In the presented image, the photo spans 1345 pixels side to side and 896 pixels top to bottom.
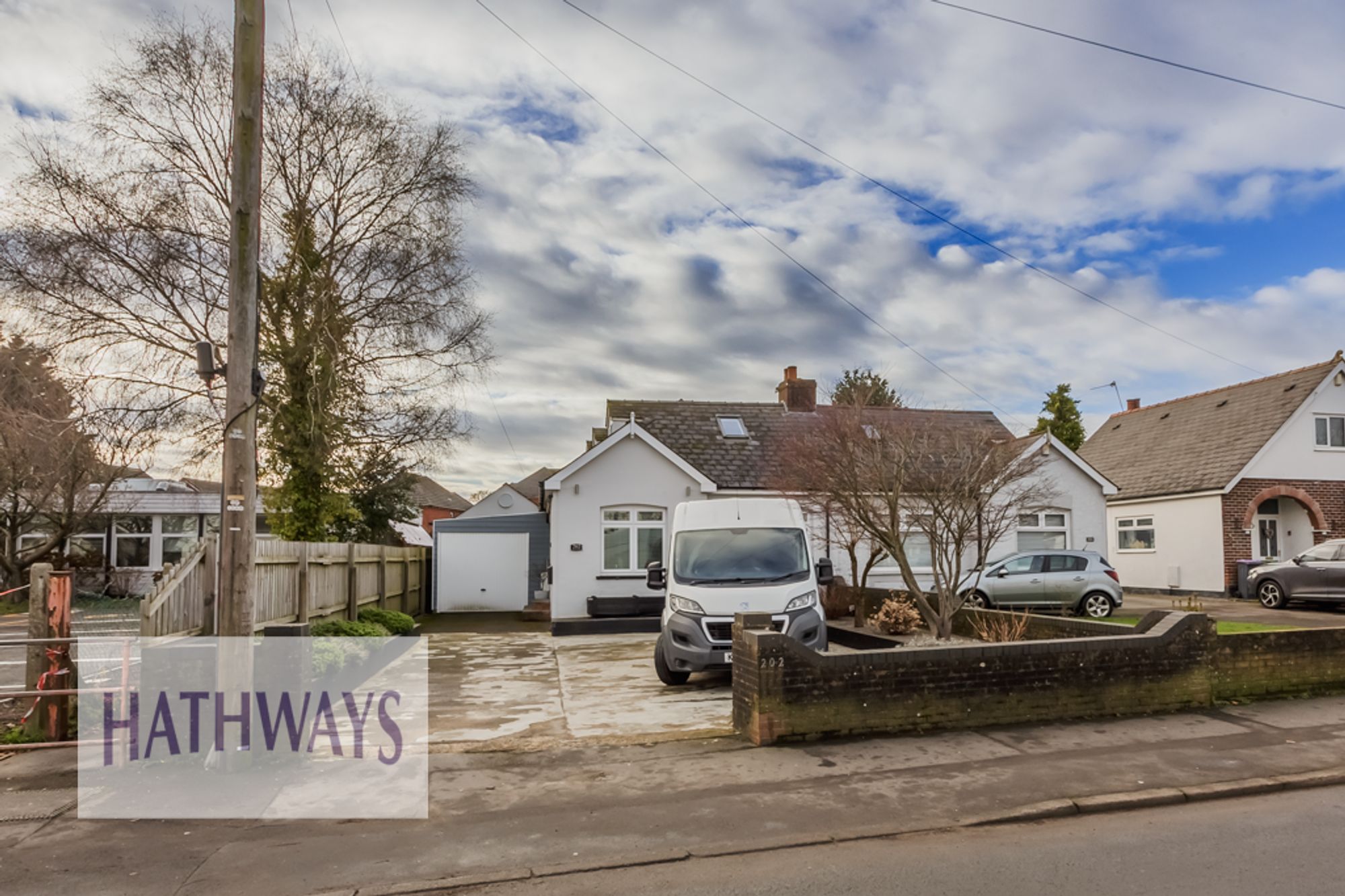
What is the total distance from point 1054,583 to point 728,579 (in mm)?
10646

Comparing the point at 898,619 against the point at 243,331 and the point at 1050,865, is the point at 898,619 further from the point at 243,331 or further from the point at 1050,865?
the point at 243,331

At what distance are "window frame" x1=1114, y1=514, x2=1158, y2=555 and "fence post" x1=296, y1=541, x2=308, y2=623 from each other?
23.9 meters

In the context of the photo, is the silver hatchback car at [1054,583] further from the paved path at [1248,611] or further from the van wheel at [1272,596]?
the van wheel at [1272,596]

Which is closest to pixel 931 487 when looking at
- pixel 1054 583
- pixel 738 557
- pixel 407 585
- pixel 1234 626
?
pixel 738 557

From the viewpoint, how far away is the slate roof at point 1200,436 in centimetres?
2488

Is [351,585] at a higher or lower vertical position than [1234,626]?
higher

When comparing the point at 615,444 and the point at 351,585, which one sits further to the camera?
the point at 615,444

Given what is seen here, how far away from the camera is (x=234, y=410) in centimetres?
794

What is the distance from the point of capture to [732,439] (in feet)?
77.2

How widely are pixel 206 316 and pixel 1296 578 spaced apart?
76.8ft

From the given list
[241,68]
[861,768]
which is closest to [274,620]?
[241,68]

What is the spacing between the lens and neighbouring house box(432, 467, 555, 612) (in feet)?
89.6

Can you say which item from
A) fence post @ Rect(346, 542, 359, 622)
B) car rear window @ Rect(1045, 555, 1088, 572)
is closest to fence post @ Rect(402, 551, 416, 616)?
fence post @ Rect(346, 542, 359, 622)

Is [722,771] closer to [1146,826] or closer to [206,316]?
[1146,826]
